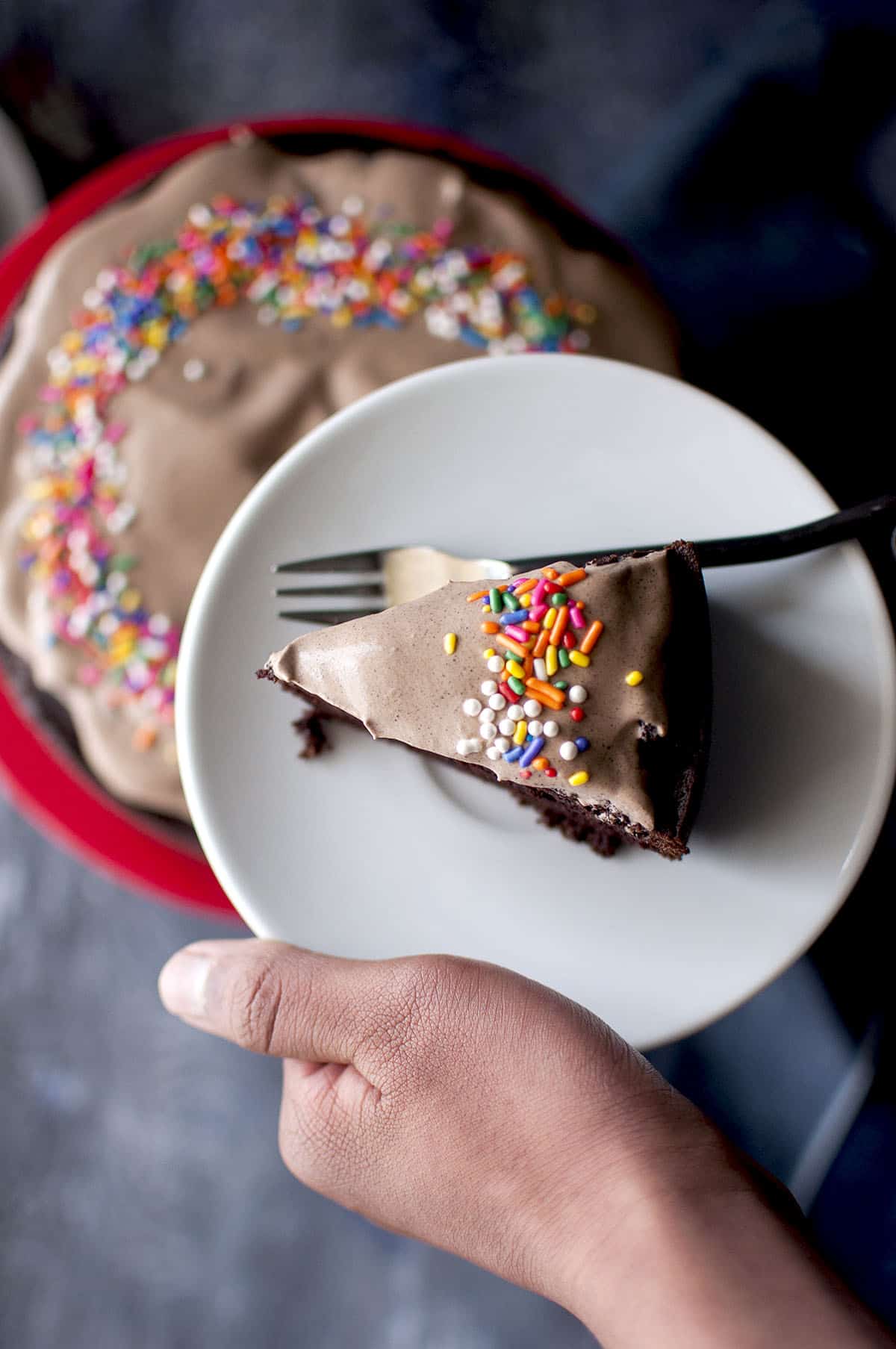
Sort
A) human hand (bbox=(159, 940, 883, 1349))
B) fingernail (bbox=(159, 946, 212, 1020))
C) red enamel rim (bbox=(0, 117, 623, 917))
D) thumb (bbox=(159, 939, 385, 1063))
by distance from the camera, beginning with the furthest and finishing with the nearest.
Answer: red enamel rim (bbox=(0, 117, 623, 917))
fingernail (bbox=(159, 946, 212, 1020))
thumb (bbox=(159, 939, 385, 1063))
human hand (bbox=(159, 940, 883, 1349))

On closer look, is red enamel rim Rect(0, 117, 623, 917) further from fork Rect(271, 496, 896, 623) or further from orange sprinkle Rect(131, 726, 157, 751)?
fork Rect(271, 496, 896, 623)

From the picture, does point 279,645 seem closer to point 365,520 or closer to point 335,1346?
point 365,520

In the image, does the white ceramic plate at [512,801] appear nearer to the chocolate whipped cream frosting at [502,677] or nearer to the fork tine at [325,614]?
the fork tine at [325,614]

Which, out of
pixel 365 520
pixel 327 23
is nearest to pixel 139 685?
pixel 365 520

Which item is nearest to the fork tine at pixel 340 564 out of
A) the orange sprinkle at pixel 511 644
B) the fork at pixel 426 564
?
the fork at pixel 426 564

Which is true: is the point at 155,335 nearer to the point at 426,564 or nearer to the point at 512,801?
the point at 426,564

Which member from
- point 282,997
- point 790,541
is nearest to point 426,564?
point 790,541

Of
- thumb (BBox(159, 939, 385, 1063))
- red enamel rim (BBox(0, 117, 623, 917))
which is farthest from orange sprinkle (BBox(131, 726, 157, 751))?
thumb (BBox(159, 939, 385, 1063))
